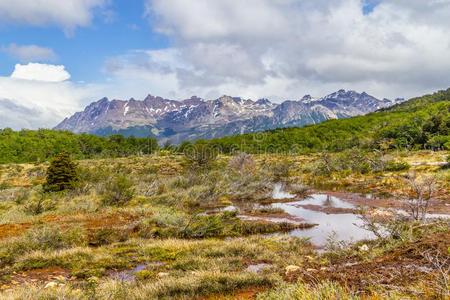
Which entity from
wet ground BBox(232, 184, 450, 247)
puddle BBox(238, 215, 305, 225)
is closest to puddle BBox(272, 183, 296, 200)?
wet ground BBox(232, 184, 450, 247)

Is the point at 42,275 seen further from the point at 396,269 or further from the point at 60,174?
the point at 60,174

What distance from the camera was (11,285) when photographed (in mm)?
12125

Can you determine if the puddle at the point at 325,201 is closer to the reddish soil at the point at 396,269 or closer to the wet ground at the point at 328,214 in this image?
the wet ground at the point at 328,214

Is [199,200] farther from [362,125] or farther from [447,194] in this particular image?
[362,125]

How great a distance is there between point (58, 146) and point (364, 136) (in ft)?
333

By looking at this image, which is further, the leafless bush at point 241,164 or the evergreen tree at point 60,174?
the leafless bush at point 241,164

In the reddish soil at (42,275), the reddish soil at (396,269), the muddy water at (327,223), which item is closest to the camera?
the reddish soil at (396,269)

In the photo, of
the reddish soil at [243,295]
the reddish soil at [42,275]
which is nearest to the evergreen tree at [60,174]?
the reddish soil at [42,275]

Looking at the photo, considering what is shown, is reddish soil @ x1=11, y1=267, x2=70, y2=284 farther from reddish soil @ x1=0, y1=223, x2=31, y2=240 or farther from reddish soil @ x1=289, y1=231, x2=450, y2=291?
reddish soil @ x1=289, y1=231, x2=450, y2=291

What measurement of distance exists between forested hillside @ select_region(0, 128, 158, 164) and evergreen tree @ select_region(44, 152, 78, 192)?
277 feet

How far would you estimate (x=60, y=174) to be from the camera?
34.5 m

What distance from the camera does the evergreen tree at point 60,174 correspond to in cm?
3416

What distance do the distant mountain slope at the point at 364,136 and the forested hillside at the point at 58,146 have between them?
29.5 m

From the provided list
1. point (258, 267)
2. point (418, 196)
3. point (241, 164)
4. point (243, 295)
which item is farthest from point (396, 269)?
point (241, 164)
